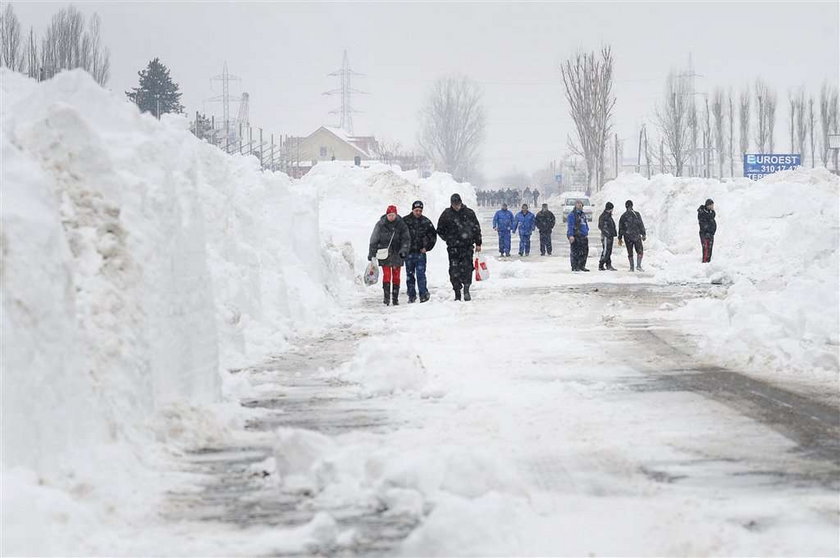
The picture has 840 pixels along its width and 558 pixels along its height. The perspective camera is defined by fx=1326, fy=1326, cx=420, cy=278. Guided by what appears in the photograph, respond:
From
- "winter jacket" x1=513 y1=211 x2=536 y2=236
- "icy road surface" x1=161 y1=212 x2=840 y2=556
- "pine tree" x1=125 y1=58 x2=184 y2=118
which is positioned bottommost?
"icy road surface" x1=161 y1=212 x2=840 y2=556

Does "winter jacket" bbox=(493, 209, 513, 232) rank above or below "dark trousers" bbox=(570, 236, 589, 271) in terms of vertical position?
above

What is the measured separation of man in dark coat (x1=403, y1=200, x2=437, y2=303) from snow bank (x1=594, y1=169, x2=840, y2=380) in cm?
400

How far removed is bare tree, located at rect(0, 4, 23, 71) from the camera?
5525 cm

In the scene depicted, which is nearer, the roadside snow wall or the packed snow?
the packed snow

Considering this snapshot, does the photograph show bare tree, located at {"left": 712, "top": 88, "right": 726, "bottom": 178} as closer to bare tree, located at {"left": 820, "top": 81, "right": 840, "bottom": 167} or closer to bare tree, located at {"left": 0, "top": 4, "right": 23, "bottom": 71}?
bare tree, located at {"left": 820, "top": 81, "right": 840, "bottom": 167}

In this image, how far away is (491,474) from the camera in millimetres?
6168

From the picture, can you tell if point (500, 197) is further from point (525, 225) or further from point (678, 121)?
point (525, 225)

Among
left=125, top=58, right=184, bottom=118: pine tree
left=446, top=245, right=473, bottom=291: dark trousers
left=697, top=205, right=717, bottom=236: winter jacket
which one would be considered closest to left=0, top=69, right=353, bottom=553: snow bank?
left=446, top=245, right=473, bottom=291: dark trousers

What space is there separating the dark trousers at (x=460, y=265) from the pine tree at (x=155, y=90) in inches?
1959

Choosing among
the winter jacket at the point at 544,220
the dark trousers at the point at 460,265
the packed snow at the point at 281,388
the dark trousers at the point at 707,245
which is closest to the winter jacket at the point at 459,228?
the dark trousers at the point at 460,265

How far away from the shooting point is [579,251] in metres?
26.5

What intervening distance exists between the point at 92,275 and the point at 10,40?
51247mm

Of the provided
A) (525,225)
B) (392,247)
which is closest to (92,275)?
(392,247)

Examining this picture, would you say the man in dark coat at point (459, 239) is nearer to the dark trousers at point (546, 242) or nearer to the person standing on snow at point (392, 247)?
the person standing on snow at point (392, 247)
